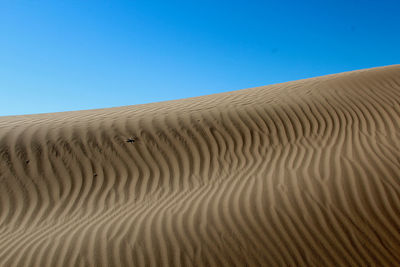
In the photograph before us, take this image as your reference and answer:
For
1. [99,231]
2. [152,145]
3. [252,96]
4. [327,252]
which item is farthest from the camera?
[252,96]

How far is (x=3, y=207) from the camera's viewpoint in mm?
4754

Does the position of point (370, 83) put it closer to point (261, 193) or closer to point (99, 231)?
point (261, 193)

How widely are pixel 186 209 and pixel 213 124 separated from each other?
3013mm

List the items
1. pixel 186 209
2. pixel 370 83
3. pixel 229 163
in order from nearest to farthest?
pixel 186 209 < pixel 229 163 < pixel 370 83

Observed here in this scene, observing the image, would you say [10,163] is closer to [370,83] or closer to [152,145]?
[152,145]

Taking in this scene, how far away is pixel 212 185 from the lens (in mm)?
4871

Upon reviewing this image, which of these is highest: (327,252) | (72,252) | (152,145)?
(152,145)

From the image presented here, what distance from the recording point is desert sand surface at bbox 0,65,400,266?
3504 millimetres

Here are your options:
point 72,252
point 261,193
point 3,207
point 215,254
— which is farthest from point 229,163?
point 3,207

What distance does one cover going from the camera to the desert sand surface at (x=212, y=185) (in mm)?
3504

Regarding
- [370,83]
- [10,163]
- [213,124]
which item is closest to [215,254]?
[213,124]

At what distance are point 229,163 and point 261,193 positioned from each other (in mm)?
1290

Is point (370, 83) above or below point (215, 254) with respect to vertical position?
above

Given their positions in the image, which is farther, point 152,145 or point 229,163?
point 152,145
